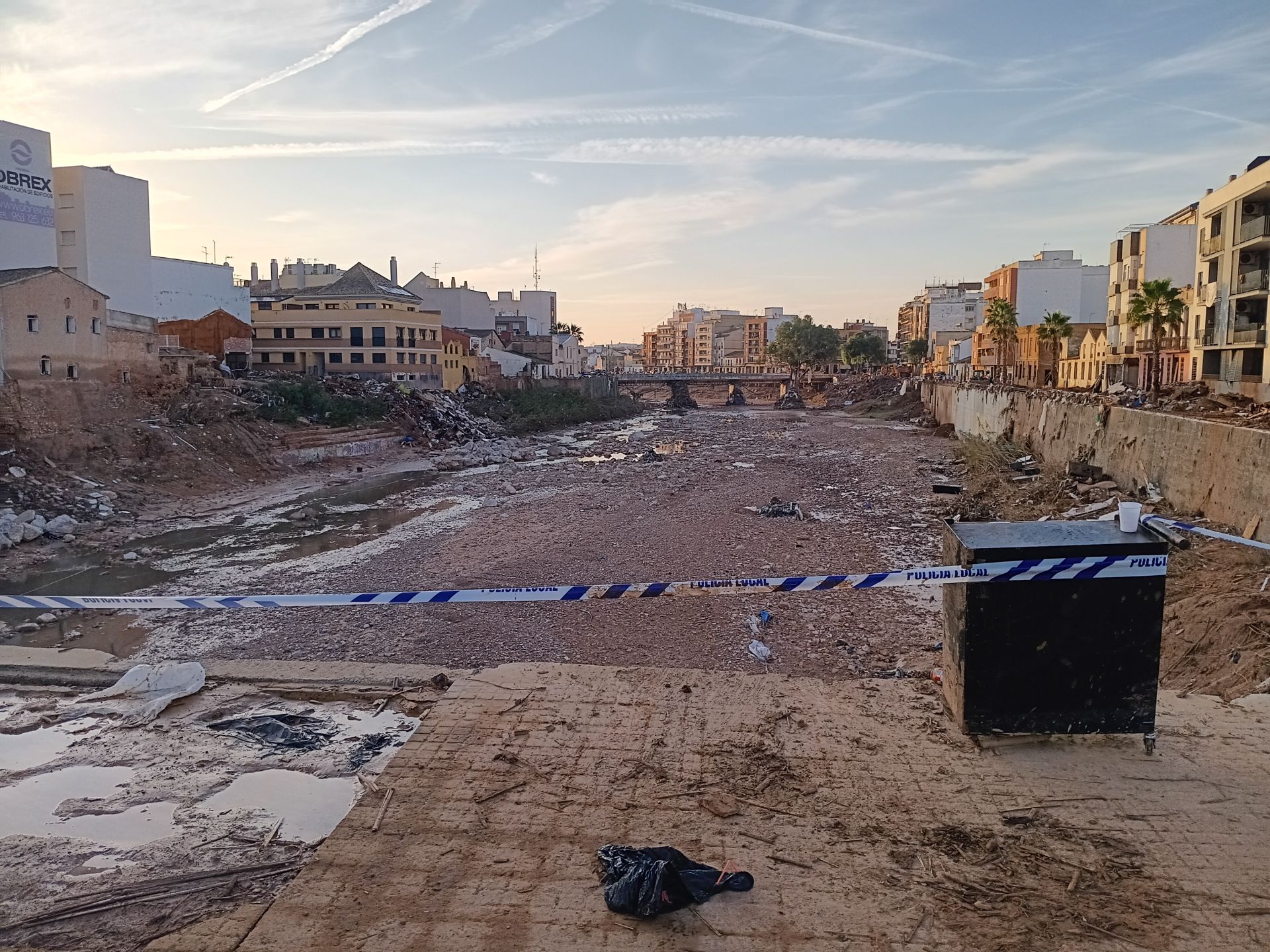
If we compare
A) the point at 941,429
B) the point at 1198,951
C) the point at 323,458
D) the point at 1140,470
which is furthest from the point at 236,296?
the point at 1198,951

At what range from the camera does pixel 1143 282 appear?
40219 millimetres

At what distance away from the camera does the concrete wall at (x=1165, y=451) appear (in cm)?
1320

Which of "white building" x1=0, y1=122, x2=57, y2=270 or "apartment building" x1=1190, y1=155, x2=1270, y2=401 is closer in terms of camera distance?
"apartment building" x1=1190, y1=155, x2=1270, y2=401

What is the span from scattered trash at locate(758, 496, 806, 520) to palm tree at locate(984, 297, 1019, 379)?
42.5 meters

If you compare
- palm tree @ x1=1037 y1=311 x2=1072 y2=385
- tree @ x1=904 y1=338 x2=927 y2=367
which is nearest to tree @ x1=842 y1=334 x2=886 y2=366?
tree @ x1=904 y1=338 x2=927 y2=367

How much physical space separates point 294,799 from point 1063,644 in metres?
4.33

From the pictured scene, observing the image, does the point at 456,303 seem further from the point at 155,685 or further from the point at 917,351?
the point at 155,685

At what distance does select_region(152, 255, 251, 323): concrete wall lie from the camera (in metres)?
52.7

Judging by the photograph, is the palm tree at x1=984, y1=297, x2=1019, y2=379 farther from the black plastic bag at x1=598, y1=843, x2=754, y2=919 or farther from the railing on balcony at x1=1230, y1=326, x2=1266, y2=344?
the black plastic bag at x1=598, y1=843, x2=754, y2=919

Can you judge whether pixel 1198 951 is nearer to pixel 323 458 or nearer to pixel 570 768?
pixel 570 768

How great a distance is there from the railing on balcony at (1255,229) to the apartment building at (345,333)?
42366 mm

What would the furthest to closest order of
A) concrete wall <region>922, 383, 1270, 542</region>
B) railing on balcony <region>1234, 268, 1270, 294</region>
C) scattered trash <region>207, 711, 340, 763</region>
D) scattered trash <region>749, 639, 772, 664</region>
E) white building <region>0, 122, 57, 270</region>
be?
white building <region>0, 122, 57, 270</region>
railing on balcony <region>1234, 268, 1270, 294</region>
concrete wall <region>922, 383, 1270, 542</region>
scattered trash <region>749, 639, 772, 664</region>
scattered trash <region>207, 711, 340, 763</region>

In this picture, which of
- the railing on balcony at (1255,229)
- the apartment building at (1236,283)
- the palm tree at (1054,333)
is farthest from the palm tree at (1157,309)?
the palm tree at (1054,333)

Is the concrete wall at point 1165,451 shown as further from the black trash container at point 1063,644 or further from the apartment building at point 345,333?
the apartment building at point 345,333
